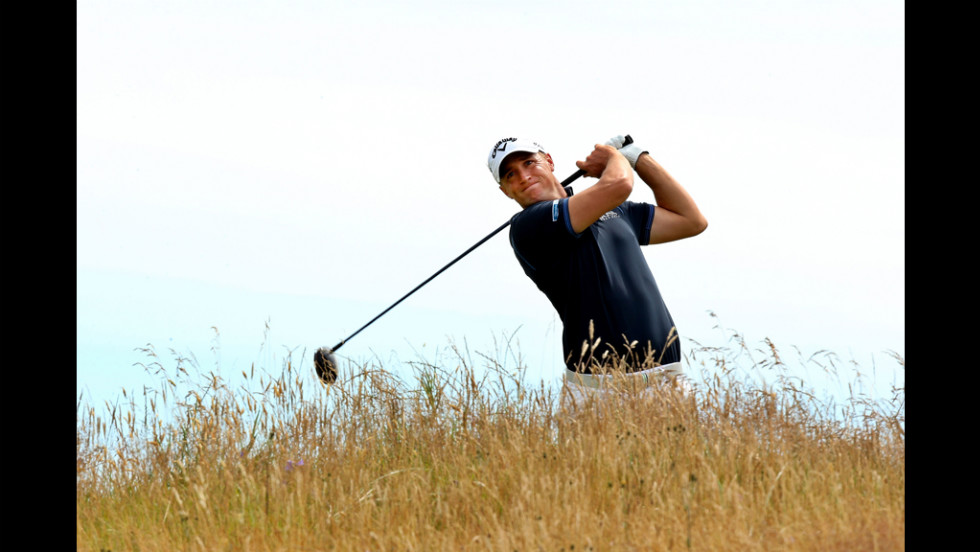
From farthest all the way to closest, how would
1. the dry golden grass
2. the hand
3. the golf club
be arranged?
the golf club
the hand
the dry golden grass

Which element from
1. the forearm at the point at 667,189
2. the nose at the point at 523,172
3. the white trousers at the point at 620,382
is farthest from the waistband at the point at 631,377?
the nose at the point at 523,172

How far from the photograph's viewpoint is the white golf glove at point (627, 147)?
5.07 m

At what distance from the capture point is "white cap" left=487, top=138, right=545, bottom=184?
193 inches

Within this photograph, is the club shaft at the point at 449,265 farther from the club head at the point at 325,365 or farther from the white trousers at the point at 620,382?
the white trousers at the point at 620,382

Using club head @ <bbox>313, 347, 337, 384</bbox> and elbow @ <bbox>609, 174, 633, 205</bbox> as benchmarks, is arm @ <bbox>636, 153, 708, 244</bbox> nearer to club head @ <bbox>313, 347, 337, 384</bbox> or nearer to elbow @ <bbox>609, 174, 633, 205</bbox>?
elbow @ <bbox>609, 174, 633, 205</bbox>

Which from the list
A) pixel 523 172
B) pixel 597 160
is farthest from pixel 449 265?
pixel 597 160

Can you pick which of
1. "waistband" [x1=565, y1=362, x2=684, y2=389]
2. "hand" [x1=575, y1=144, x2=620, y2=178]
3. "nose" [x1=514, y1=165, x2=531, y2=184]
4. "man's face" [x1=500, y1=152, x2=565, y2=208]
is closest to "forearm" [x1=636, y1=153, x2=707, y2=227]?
"hand" [x1=575, y1=144, x2=620, y2=178]

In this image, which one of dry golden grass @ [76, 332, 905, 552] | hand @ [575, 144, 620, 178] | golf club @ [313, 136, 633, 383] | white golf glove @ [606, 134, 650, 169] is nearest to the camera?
dry golden grass @ [76, 332, 905, 552]

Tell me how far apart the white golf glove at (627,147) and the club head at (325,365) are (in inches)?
84.3
